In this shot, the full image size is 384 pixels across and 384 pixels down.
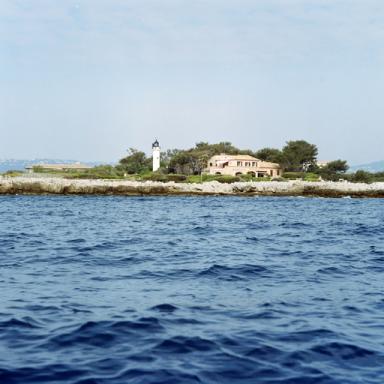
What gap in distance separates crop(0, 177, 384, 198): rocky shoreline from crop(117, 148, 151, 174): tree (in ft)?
177

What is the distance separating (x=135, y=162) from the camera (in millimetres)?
125875

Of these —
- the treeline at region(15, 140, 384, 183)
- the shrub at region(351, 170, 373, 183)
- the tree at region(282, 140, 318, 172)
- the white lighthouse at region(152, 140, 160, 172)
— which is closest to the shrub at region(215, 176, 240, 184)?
the treeline at region(15, 140, 384, 183)

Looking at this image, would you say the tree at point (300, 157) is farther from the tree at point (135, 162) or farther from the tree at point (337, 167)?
the tree at point (135, 162)

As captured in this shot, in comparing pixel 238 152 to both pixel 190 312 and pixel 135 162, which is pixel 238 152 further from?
pixel 190 312

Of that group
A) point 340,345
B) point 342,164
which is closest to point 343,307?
point 340,345

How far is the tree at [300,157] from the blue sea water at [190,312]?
9881 centimetres

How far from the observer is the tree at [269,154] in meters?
120

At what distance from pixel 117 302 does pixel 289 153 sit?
367ft

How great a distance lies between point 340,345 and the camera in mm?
8031

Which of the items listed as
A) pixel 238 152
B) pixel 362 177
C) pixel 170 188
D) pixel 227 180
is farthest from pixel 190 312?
pixel 238 152

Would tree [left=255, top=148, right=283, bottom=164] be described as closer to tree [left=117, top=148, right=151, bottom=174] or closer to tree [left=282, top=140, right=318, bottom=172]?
tree [left=282, top=140, right=318, bottom=172]

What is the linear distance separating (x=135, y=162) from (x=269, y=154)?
29619 mm

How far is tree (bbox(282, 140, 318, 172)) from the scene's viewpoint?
11788 centimetres

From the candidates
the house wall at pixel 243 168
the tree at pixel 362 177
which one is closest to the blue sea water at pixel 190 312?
the house wall at pixel 243 168
